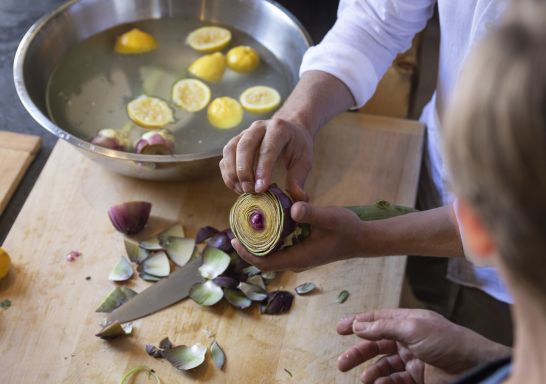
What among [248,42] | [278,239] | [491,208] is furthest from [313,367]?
[248,42]

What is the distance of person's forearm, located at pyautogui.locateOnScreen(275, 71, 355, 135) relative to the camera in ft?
4.10

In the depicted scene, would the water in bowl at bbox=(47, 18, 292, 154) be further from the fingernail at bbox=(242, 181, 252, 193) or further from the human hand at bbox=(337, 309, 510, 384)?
the human hand at bbox=(337, 309, 510, 384)

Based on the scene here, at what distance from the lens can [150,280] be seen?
1.22 meters

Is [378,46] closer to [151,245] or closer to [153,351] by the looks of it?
[151,245]

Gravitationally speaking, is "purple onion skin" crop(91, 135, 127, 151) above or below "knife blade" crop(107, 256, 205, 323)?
above

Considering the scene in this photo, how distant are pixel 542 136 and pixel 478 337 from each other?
60 centimetres

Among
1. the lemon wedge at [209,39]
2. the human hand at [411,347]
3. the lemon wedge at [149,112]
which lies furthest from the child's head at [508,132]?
the lemon wedge at [209,39]

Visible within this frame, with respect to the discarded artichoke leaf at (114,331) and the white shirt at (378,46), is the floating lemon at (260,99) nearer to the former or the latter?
the white shirt at (378,46)

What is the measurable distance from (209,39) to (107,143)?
44 cm

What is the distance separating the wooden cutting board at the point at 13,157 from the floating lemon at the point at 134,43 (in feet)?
1.01

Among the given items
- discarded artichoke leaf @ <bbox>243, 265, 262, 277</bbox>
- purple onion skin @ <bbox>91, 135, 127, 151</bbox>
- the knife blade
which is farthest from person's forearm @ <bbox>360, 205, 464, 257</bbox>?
purple onion skin @ <bbox>91, 135, 127, 151</bbox>

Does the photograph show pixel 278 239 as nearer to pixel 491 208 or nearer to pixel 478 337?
pixel 478 337

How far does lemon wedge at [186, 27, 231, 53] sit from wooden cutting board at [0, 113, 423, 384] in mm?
380

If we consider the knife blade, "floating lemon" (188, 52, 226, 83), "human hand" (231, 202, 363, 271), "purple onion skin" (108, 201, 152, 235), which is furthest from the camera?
"floating lemon" (188, 52, 226, 83)
